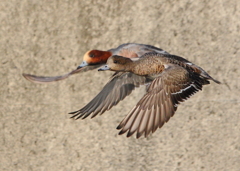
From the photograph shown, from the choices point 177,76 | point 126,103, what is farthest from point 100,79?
point 177,76

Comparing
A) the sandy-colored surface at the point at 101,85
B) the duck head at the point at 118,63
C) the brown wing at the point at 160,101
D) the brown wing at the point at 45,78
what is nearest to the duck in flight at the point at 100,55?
the brown wing at the point at 45,78

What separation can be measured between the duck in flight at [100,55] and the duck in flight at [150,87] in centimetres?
16

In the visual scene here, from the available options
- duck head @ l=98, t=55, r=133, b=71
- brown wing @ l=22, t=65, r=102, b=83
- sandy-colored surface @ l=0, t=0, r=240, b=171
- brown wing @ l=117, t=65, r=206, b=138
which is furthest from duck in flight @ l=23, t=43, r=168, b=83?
brown wing @ l=117, t=65, r=206, b=138

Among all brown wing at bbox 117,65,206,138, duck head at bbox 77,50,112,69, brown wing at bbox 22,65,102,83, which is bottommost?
brown wing at bbox 117,65,206,138

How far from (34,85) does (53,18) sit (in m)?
0.59

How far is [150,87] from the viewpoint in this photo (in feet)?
10.8

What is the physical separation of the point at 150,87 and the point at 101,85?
0.90 metres

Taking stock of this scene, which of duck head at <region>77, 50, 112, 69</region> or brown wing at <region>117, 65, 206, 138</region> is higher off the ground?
duck head at <region>77, 50, 112, 69</region>

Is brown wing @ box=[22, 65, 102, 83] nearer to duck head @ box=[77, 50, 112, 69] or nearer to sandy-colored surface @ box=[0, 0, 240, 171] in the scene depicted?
duck head @ box=[77, 50, 112, 69]

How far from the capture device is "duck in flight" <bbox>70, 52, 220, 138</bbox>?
10.4 feet

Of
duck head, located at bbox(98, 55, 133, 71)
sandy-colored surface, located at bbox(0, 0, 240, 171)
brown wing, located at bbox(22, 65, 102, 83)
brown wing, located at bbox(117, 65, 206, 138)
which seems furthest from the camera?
sandy-colored surface, located at bbox(0, 0, 240, 171)

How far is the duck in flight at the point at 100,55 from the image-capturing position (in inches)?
148

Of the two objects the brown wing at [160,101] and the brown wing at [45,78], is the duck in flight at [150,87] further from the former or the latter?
the brown wing at [45,78]

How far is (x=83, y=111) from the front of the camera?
373 cm
